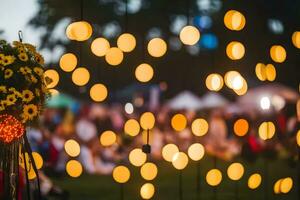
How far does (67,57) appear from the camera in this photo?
2918 millimetres

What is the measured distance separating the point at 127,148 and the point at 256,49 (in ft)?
9.24

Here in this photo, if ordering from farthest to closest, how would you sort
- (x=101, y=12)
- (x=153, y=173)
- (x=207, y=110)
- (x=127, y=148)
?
(x=207, y=110), (x=127, y=148), (x=101, y=12), (x=153, y=173)

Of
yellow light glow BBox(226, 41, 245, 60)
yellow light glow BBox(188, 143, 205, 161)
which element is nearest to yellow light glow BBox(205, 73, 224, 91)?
yellow light glow BBox(226, 41, 245, 60)

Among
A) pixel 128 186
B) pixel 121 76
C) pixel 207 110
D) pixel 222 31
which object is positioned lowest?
pixel 128 186

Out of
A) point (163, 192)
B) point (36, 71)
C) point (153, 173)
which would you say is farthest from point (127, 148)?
point (36, 71)

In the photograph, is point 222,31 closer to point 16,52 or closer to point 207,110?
point 207,110

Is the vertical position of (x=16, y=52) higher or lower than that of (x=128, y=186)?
higher

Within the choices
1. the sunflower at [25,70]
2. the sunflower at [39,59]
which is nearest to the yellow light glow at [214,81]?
the sunflower at [39,59]

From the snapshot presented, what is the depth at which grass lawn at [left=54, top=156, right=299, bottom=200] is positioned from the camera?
636cm

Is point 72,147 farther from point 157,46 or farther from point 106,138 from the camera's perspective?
point 157,46

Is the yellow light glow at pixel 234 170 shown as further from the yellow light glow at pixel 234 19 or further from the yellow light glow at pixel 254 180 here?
the yellow light glow at pixel 234 19

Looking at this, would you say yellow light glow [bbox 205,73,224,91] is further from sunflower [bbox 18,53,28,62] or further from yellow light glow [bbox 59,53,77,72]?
sunflower [bbox 18,53,28,62]

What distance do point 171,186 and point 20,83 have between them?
5200mm

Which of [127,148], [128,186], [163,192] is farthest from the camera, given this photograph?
[127,148]
